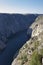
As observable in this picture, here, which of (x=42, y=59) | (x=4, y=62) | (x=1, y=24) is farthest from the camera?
(x=1, y=24)

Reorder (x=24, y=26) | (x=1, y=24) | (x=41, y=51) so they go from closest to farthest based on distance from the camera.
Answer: (x=41, y=51) → (x=1, y=24) → (x=24, y=26)

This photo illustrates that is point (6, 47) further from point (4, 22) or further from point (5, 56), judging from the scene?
point (4, 22)

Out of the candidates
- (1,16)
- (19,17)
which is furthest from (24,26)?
(1,16)

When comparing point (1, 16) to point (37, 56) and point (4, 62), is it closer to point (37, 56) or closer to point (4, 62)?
point (4, 62)

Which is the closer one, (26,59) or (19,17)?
(26,59)

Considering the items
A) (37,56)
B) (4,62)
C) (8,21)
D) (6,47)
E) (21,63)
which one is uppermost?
(37,56)

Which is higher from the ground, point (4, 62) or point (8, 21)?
point (4, 62)

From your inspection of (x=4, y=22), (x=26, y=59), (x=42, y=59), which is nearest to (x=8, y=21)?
(x=4, y=22)
